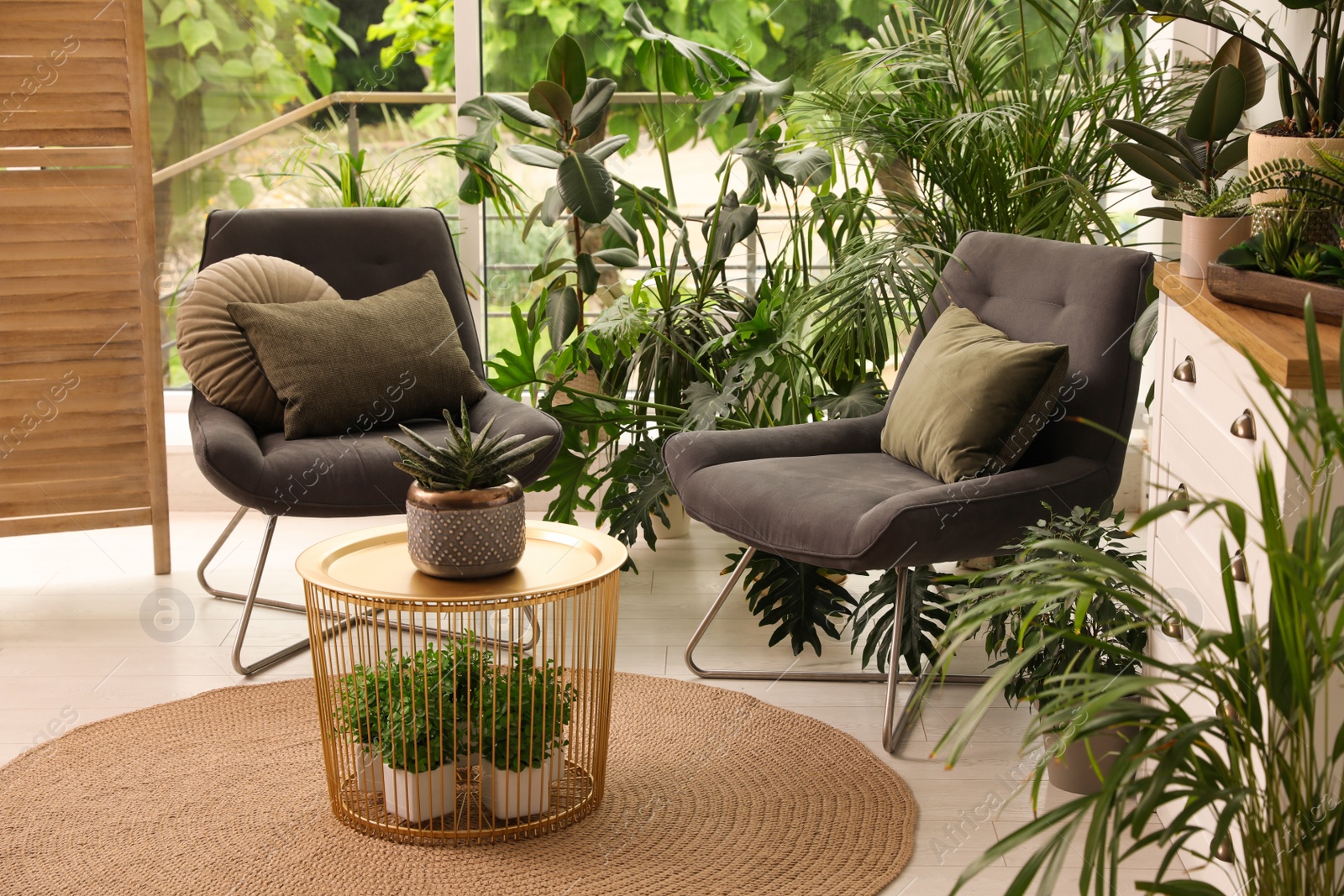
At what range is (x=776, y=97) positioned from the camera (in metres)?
3.31

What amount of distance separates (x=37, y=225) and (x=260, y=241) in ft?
1.78

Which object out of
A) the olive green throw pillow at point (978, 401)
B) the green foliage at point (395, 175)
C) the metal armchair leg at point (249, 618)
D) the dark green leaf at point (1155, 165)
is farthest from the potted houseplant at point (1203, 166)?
the green foliage at point (395, 175)

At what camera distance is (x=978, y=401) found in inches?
97.7

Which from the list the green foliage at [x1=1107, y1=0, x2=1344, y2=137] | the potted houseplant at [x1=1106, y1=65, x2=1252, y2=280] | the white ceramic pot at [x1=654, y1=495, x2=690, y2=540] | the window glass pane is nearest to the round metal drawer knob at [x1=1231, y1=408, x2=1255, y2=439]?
the potted houseplant at [x1=1106, y1=65, x2=1252, y2=280]

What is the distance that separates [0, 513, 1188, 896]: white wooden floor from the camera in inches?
88.7

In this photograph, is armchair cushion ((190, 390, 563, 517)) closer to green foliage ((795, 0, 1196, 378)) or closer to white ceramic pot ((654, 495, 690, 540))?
green foliage ((795, 0, 1196, 378))

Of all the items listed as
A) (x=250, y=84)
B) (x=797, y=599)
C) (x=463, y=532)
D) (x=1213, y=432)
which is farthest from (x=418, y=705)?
(x=250, y=84)

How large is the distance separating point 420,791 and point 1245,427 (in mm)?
1315

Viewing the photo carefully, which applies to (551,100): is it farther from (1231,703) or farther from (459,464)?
(1231,703)

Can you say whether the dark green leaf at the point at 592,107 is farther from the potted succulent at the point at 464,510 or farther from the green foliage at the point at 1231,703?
the green foliage at the point at 1231,703

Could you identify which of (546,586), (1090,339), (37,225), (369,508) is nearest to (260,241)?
(37,225)

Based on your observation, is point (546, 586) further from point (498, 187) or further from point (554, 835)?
point (498, 187)

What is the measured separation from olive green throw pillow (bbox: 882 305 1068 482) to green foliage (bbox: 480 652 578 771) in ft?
2.89

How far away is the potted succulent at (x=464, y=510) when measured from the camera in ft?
6.70
